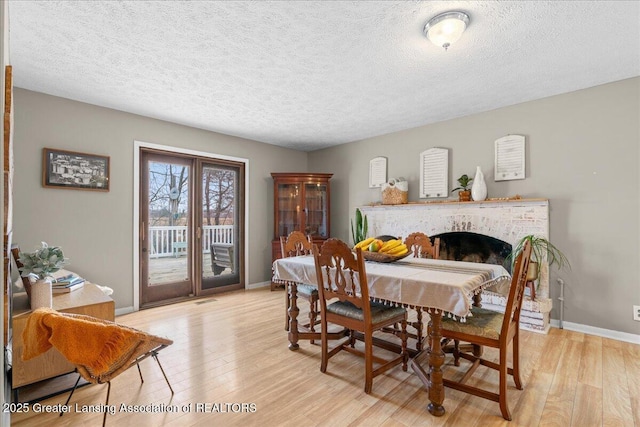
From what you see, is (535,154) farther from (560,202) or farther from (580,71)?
(580,71)

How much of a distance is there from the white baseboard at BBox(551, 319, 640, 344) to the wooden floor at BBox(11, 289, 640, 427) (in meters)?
0.11

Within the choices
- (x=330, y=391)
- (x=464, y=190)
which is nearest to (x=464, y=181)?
(x=464, y=190)

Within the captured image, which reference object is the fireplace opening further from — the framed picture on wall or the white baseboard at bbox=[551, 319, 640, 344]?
the framed picture on wall

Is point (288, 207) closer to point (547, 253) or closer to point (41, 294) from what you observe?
point (41, 294)

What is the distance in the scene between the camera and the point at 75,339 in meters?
1.48

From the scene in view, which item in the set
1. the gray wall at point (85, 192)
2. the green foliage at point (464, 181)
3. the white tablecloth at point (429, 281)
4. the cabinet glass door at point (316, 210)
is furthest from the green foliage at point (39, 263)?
the green foliage at point (464, 181)

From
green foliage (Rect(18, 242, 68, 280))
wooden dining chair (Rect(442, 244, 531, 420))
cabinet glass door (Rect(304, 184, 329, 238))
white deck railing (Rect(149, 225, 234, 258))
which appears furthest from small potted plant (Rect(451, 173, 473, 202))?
green foliage (Rect(18, 242, 68, 280))

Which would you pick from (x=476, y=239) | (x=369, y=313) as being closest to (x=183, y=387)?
(x=369, y=313)

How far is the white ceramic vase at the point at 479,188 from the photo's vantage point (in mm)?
3609

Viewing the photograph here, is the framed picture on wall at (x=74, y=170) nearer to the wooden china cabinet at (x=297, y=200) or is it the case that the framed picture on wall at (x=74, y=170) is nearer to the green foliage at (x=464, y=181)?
the wooden china cabinet at (x=297, y=200)

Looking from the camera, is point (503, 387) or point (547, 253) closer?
point (503, 387)

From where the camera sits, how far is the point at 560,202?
126 inches

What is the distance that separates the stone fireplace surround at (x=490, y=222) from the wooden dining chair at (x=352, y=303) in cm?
173

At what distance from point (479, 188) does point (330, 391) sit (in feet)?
9.26
